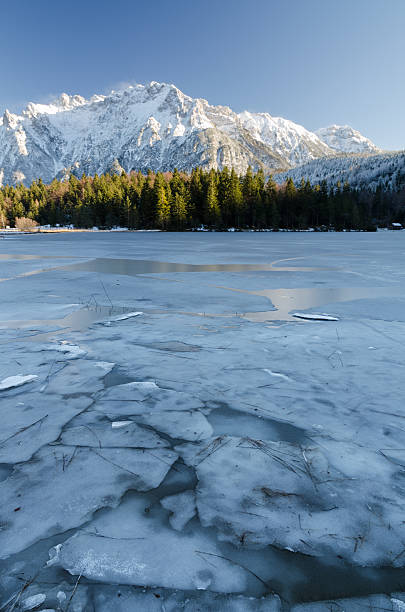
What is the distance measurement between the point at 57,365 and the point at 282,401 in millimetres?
2851

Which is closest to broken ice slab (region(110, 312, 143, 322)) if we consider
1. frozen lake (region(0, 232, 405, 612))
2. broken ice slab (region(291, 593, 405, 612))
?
frozen lake (region(0, 232, 405, 612))

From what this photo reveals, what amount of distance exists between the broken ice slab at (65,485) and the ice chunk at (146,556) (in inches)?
6.4

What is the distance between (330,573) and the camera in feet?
5.21

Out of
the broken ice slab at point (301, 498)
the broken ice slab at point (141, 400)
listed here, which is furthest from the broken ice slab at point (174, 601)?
the broken ice slab at point (141, 400)

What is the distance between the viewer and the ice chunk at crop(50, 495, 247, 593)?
60.6 inches

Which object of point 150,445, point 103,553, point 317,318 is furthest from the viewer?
point 317,318

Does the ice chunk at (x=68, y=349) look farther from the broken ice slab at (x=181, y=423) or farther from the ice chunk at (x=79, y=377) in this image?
the broken ice slab at (x=181, y=423)

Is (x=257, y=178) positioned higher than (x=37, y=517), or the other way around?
(x=257, y=178)

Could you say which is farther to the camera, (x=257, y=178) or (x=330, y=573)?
(x=257, y=178)

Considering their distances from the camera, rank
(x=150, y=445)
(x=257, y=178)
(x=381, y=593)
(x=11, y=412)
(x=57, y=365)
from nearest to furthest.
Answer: (x=381, y=593) < (x=150, y=445) < (x=11, y=412) < (x=57, y=365) < (x=257, y=178)

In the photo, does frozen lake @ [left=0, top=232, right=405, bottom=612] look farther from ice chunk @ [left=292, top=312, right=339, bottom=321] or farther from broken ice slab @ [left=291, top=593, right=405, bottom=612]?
ice chunk @ [left=292, top=312, right=339, bottom=321]

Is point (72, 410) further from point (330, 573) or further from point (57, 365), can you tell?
point (330, 573)

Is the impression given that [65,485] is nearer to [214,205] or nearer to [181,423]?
[181,423]

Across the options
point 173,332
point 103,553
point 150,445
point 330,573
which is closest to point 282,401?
point 150,445
